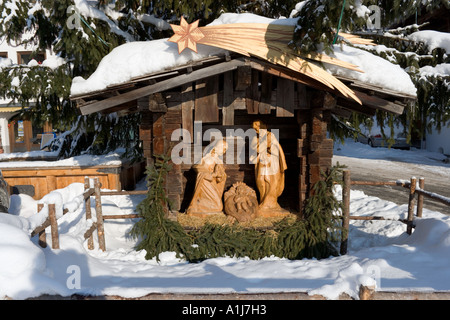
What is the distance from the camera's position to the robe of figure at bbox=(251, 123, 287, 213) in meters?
5.48

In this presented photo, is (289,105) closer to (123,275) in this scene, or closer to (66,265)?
(123,275)

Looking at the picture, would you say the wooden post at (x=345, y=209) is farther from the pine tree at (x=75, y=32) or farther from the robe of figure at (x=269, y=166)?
the pine tree at (x=75, y=32)

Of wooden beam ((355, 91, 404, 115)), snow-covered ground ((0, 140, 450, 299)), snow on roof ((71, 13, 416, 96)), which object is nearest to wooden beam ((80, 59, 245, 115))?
snow on roof ((71, 13, 416, 96))

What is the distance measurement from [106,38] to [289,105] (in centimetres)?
469

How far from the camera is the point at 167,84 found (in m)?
4.32

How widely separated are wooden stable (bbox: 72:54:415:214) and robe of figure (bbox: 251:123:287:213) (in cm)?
40

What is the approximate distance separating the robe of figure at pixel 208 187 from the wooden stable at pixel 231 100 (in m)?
0.49

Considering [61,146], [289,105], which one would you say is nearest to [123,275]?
[289,105]

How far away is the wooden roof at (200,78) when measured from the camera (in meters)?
4.23

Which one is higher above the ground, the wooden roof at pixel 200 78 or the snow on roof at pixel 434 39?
the snow on roof at pixel 434 39

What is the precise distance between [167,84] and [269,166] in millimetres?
2323

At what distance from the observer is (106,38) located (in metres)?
6.96

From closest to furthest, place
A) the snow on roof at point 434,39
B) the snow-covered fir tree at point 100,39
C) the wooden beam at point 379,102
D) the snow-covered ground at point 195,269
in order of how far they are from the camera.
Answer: the snow-covered ground at point 195,269 → the wooden beam at point 379,102 → the snow-covered fir tree at point 100,39 → the snow on roof at point 434,39

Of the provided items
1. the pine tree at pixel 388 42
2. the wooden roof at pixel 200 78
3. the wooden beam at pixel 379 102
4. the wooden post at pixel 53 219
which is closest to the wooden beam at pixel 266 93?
the wooden roof at pixel 200 78
